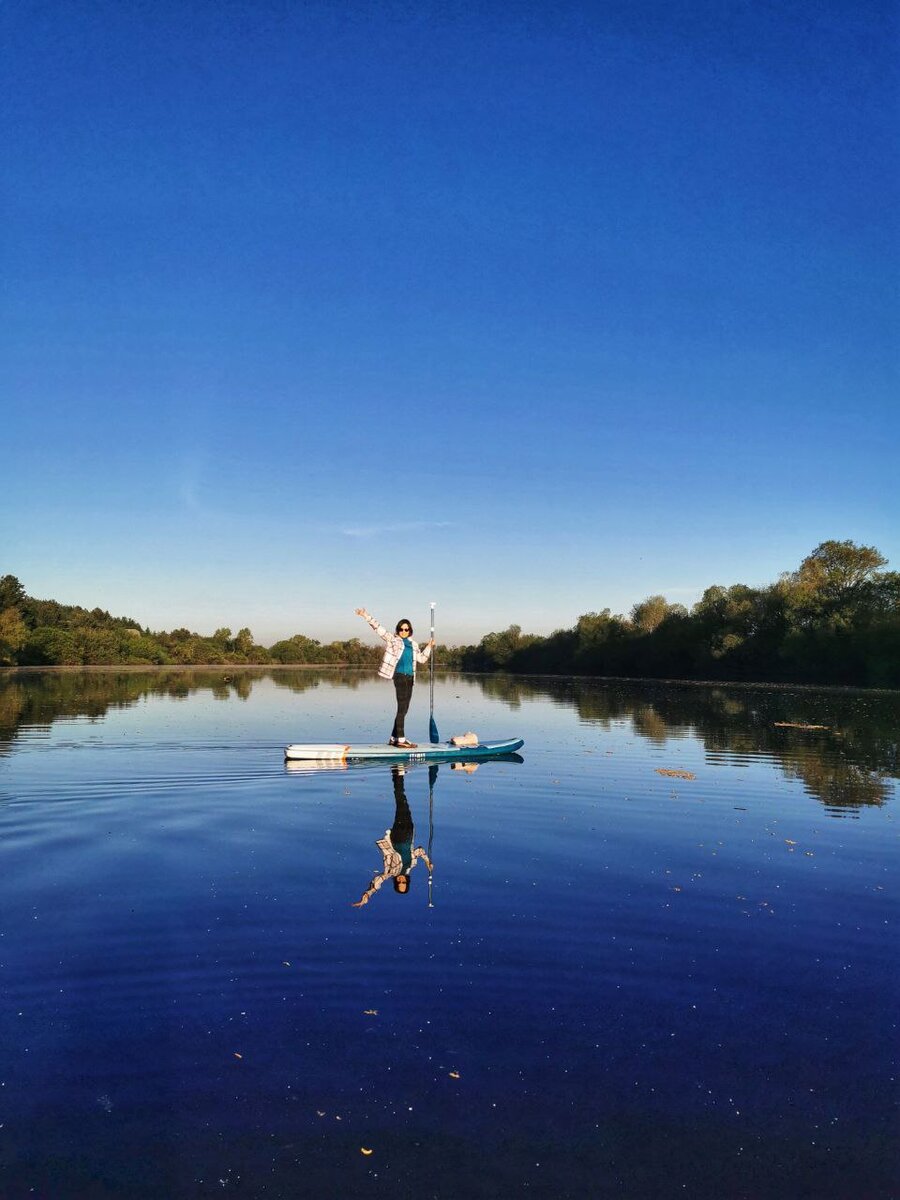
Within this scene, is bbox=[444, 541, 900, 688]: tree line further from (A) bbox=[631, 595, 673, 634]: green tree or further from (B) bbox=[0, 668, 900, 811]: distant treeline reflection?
(B) bbox=[0, 668, 900, 811]: distant treeline reflection

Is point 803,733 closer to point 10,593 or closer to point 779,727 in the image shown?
point 779,727

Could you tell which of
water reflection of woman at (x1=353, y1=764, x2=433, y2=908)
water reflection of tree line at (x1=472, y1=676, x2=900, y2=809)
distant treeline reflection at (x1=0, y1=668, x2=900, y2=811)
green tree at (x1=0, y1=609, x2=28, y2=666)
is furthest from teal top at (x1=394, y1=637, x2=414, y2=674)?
green tree at (x1=0, y1=609, x2=28, y2=666)

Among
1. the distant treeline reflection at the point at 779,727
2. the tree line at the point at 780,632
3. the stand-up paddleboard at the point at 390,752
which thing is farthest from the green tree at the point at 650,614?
the stand-up paddleboard at the point at 390,752

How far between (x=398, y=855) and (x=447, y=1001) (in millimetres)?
4691

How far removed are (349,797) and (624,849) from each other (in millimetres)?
5828

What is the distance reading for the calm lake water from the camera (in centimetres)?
445

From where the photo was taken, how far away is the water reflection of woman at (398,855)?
9461 millimetres

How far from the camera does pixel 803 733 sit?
3020 cm

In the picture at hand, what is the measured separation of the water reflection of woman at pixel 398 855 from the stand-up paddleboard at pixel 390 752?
541cm

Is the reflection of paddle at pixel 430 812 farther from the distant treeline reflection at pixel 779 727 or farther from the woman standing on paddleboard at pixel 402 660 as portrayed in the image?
the distant treeline reflection at pixel 779 727

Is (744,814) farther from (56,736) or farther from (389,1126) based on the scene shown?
(56,736)

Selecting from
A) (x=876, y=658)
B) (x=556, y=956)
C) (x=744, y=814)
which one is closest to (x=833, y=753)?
(x=744, y=814)

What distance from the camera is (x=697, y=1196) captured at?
421 cm

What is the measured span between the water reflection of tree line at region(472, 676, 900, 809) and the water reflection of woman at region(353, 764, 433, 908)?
8.10 m
